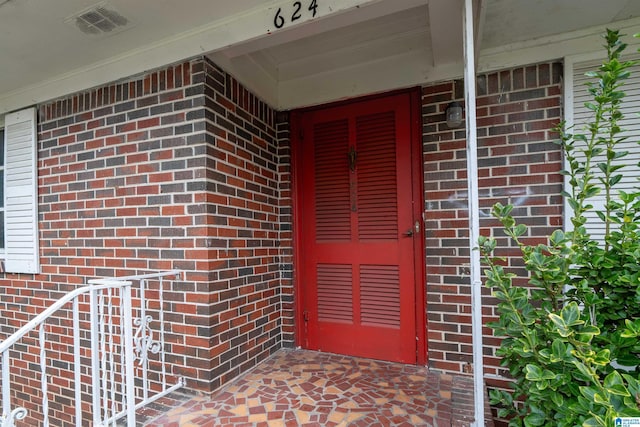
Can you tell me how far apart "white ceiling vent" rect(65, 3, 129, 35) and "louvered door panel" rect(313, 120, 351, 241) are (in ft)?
4.84

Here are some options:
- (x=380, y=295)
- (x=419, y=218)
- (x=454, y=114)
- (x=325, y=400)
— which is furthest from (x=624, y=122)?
(x=325, y=400)

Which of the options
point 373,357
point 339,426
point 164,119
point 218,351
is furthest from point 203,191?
point 373,357

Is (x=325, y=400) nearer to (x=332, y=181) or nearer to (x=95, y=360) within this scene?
(x=95, y=360)

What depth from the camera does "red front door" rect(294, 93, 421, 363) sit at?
7.97 ft

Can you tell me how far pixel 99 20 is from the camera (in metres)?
1.93

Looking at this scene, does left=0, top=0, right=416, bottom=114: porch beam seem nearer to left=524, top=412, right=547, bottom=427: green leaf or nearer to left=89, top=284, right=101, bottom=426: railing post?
left=89, top=284, right=101, bottom=426: railing post

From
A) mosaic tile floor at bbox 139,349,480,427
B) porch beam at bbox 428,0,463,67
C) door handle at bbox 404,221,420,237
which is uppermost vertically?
porch beam at bbox 428,0,463,67

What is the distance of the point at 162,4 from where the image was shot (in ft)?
5.95

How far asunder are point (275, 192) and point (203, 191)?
82cm

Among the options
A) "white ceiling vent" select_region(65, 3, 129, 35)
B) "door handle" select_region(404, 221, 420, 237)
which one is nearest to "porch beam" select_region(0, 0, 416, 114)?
"white ceiling vent" select_region(65, 3, 129, 35)

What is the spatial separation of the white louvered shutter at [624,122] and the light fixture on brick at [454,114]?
650 millimetres

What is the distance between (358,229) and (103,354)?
1795 mm

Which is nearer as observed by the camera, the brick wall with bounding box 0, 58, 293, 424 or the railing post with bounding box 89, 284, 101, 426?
the railing post with bounding box 89, 284, 101, 426

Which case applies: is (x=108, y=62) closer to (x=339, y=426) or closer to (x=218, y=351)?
(x=218, y=351)
